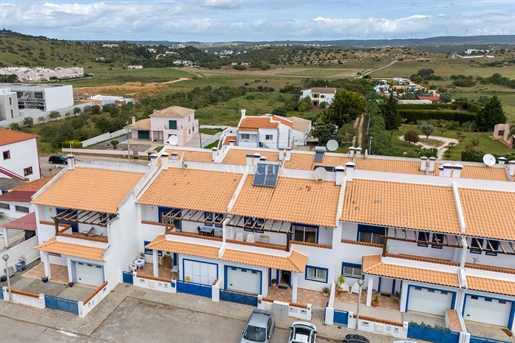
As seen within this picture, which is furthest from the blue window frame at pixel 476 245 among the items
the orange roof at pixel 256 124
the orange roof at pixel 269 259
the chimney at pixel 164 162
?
the orange roof at pixel 256 124

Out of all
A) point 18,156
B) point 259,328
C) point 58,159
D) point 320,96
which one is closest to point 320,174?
point 259,328

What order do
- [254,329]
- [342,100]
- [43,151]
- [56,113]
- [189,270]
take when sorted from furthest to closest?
1. [56,113]
2. [342,100]
3. [43,151]
4. [189,270]
5. [254,329]

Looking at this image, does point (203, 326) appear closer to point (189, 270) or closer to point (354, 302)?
point (189, 270)

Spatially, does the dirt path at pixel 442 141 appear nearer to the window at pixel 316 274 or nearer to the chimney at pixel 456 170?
the chimney at pixel 456 170

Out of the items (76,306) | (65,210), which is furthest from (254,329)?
(65,210)

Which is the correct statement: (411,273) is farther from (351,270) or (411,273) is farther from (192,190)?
(192,190)
